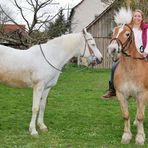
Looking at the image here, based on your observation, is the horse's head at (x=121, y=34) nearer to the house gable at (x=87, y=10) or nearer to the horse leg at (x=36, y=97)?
the horse leg at (x=36, y=97)

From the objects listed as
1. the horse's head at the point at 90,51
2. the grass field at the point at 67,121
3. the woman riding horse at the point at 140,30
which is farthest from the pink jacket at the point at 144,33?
the grass field at the point at 67,121

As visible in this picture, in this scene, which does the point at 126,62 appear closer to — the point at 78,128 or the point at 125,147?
the point at 125,147

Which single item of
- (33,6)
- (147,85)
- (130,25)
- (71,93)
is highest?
(33,6)

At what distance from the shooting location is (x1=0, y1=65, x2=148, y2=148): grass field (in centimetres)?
719

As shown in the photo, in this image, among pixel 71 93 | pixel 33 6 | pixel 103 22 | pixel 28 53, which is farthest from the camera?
pixel 103 22

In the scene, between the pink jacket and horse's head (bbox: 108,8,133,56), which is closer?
horse's head (bbox: 108,8,133,56)

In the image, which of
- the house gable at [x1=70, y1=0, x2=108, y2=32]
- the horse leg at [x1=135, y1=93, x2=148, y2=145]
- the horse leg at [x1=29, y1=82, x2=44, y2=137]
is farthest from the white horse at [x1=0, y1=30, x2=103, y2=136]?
the house gable at [x1=70, y1=0, x2=108, y2=32]

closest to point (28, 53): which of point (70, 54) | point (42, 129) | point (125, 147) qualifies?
point (70, 54)

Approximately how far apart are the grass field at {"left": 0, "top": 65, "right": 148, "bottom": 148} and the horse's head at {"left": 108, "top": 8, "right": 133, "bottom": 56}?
73.4 inches

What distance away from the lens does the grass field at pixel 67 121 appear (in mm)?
7188

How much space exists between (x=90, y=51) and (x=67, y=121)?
2.10 m

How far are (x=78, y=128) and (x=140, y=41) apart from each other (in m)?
2.52

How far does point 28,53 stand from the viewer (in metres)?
7.98

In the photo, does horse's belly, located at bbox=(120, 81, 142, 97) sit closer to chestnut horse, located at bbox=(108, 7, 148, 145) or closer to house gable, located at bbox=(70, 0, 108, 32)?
chestnut horse, located at bbox=(108, 7, 148, 145)
